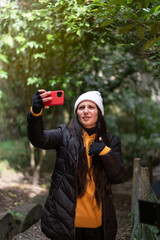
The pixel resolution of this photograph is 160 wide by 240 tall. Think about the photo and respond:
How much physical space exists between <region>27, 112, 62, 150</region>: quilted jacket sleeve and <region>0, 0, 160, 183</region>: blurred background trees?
0.98 meters

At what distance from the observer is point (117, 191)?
7.22 m

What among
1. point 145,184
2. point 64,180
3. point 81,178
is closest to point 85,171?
point 81,178

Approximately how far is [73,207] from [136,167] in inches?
106

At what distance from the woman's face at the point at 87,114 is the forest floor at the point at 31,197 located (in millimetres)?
2424

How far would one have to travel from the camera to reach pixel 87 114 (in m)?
2.39

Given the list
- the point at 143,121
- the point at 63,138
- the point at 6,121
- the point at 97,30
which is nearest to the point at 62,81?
the point at 97,30

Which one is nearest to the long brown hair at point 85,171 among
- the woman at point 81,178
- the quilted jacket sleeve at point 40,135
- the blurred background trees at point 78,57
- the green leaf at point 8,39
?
the woman at point 81,178

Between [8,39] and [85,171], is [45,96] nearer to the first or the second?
[85,171]

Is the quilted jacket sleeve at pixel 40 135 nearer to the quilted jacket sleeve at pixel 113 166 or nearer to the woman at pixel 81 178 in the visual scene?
the woman at pixel 81 178

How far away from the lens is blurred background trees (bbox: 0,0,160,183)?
3009 mm

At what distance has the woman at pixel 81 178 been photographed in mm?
2199

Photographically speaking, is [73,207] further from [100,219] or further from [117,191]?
[117,191]

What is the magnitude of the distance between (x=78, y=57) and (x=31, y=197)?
3.32m

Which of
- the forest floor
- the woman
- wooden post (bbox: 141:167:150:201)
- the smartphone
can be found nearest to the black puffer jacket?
the woman
